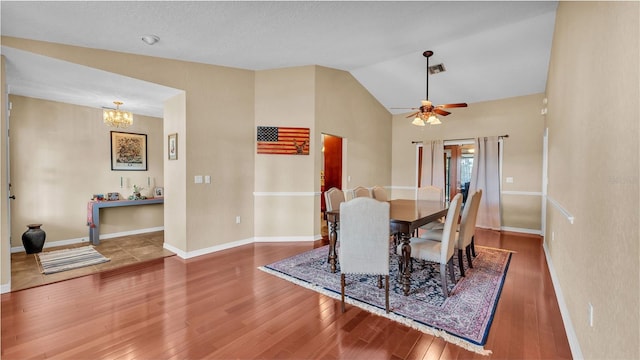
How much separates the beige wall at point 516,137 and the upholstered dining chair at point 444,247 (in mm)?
3742

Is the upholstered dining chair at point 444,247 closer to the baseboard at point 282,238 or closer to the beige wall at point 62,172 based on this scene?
the baseboard at point 282,238

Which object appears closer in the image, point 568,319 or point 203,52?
point 568,319

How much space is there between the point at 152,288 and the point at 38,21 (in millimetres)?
2700

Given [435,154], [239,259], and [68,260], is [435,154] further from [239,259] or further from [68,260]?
[68,260]

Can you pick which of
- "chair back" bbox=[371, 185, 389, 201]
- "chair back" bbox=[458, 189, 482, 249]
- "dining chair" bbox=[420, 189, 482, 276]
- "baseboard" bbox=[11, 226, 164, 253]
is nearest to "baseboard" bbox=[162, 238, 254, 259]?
"baseboard" bbox=[11, 226, 164, 253]

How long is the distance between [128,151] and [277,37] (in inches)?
150

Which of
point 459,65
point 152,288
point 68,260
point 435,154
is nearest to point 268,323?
point 152,288

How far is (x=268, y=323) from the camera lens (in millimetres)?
2133

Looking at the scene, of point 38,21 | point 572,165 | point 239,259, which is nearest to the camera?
point 572,165

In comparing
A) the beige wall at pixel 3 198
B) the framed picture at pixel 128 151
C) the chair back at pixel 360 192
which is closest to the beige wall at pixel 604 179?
the chair back at pixel 360 192

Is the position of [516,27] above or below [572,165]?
above

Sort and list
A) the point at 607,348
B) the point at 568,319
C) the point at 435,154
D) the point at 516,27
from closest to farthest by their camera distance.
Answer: the point at 607,348, the point at 568,319, the point at 516,27, the point at 435,154

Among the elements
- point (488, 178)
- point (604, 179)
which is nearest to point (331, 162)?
point (488, 178)

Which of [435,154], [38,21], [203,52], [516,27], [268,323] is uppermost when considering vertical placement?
[516,27]
